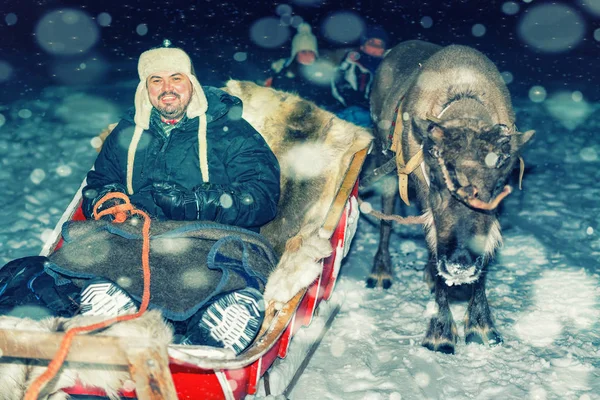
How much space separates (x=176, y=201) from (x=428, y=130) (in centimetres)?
141

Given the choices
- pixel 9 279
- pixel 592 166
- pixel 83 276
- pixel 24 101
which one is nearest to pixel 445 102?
pixel 83 276

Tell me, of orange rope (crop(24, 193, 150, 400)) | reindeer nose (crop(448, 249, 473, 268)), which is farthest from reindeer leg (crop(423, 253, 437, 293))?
orange rope (crop(24, 193, 150, 400))

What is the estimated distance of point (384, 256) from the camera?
4797 millimetres

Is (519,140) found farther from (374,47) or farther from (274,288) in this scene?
(374,47)

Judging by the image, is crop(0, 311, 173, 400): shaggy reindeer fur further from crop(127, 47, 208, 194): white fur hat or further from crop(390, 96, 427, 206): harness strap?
crop(390, 96, 427, 206): harness strap

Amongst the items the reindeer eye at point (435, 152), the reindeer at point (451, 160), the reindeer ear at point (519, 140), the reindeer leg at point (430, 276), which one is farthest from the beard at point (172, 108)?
the reindeer leg at point (430, 276)

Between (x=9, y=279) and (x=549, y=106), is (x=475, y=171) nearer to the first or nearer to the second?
(x=9, y=279)

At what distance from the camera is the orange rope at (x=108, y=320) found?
6.23 ft

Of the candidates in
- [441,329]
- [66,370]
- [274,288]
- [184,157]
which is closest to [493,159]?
[274,288]

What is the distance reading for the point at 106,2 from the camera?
17.1 meters

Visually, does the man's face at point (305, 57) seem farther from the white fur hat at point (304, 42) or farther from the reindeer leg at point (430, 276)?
the reindeer leg at point (430, 276)

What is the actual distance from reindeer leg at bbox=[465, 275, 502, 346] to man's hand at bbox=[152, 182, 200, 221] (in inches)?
76.2

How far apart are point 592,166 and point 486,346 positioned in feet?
12.0

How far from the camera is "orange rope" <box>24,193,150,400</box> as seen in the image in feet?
6.23
